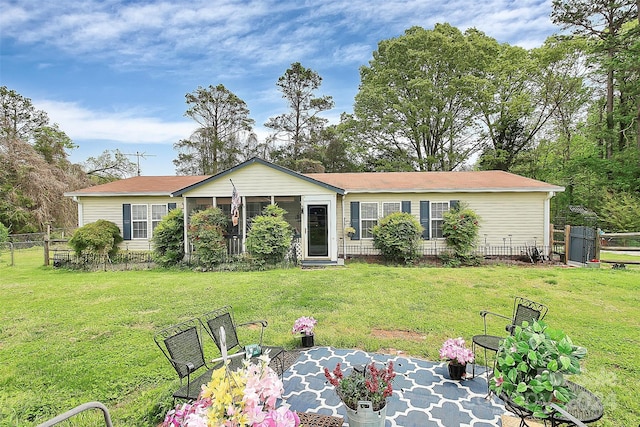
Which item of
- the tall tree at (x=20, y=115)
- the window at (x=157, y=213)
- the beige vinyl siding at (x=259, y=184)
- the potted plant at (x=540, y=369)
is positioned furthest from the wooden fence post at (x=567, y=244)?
the tall tree at (x=20, y=115)

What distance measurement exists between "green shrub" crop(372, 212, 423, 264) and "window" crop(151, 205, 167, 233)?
9397 millimetres

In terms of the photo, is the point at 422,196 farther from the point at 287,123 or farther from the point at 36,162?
the point at 36,162

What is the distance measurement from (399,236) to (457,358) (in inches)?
344

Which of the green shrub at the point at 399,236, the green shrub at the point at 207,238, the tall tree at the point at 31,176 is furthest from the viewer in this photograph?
the tall tree at the point at 31,176

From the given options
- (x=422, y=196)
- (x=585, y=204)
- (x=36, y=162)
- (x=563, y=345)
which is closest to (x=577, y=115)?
(x=585, y=204)

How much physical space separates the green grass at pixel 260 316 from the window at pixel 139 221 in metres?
3.44

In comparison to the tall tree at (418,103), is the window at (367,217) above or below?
below

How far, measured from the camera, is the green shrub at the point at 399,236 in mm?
12406

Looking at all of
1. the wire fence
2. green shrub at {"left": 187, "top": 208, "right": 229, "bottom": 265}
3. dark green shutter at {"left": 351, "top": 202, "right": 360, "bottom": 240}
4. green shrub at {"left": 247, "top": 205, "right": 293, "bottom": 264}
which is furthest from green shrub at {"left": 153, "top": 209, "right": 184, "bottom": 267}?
dark green shutter at {"left": 351, "top": 202, "right": 360, "bottom": 240}

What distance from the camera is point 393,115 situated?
23.7 metres

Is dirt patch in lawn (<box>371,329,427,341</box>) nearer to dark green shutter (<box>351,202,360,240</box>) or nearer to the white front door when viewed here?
the white front door

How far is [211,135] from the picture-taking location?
27.3 meters

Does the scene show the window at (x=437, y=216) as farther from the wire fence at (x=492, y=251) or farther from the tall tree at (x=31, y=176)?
the tall tree at (x=31, y=176)

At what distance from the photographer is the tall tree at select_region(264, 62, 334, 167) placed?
27172 millimetres
